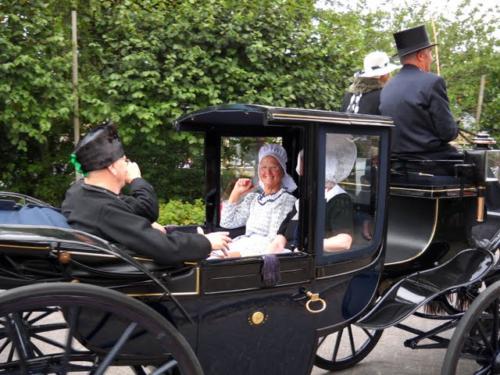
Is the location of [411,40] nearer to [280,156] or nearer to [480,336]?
[280,156]

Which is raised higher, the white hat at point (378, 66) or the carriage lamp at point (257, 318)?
the white hat at point (378, 66)

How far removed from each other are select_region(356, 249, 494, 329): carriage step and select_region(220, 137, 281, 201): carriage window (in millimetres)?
1063

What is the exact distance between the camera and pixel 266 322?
7.50ft

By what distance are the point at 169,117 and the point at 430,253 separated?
443 centimetres

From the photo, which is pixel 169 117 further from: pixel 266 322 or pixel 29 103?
pixel 266 322

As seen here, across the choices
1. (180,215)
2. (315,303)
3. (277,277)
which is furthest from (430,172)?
(180,215)

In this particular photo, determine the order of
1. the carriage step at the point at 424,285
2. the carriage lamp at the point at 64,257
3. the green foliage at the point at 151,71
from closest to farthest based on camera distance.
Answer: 1. the carriage lamp at the point at 64,257
2. the carriage step at the point at 424,285
3. the green foliage at the point at 151,71

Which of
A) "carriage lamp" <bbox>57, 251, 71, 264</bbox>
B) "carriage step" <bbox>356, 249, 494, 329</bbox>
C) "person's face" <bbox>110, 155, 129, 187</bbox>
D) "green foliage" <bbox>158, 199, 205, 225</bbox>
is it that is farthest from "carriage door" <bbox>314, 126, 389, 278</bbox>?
"green foliage" <bbox>158, 199, 205, 225</bbox>

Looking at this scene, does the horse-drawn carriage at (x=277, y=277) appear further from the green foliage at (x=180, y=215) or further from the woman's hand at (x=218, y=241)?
the green foliage at (x=180, y=215)

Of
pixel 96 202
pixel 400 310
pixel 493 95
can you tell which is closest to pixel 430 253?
pixel 400 310

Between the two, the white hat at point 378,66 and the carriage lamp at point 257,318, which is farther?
the white hat at point 378,66

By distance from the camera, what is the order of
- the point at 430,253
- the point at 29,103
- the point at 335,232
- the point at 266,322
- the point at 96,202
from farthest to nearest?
the point at 29,103 < the point at 430,253 < the point at 335,232 < the point at 266,322 < the point at 96,202

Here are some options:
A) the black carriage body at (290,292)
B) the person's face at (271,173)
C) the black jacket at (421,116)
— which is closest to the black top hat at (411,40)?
the black jacket at (421,116)

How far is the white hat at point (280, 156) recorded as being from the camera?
3.09 meters
